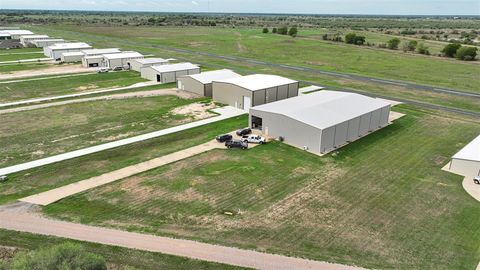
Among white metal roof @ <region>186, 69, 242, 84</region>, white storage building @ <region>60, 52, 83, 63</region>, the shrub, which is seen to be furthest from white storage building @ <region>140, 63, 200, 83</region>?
the shrub

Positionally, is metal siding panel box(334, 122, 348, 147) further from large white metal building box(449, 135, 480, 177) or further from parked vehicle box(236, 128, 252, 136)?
large white metal building box(449, 135, 480, 177)

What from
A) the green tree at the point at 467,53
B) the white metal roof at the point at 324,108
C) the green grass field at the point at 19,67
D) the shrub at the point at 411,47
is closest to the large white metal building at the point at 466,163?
the white metal roof at the point at 324,108

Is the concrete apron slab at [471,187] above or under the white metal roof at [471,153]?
under

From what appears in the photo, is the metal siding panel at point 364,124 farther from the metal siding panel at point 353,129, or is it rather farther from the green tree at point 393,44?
the green tree at point 393,44

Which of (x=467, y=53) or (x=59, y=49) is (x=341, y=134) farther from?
(x=59, y=49)

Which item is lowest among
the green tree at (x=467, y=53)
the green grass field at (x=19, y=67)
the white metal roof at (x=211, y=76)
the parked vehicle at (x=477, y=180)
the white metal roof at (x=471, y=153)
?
the parked vehicle at (x=477, y=180)

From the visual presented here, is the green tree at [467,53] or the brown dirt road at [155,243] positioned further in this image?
the green tree at [467,53]

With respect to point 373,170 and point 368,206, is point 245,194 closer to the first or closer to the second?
point 368,206

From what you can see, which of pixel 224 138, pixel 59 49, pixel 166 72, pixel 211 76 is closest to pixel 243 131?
pixel 224 138
